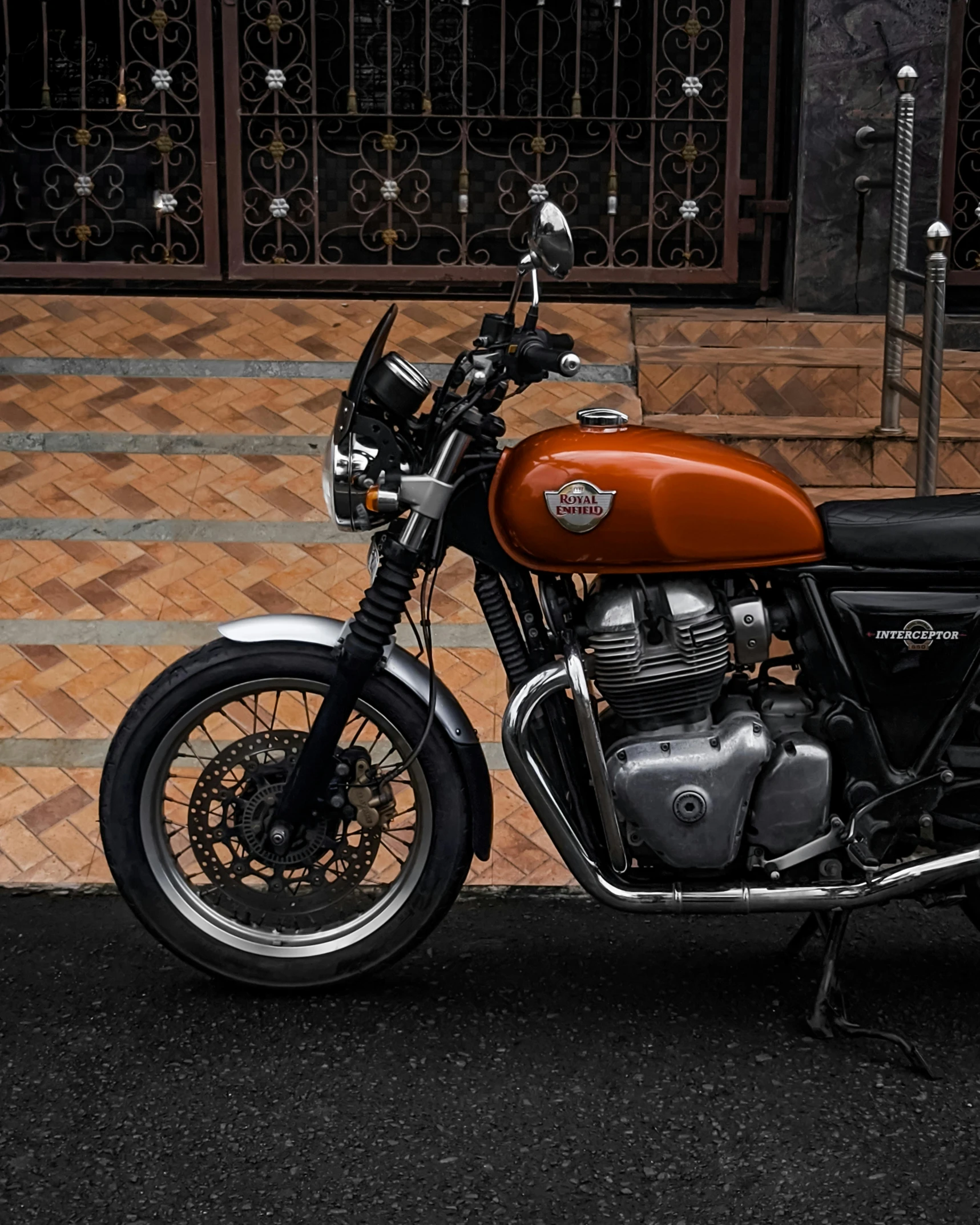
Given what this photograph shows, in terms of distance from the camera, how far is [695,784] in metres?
3.24

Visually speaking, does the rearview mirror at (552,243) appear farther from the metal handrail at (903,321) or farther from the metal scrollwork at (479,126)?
the metal scrollwork at (479,126)

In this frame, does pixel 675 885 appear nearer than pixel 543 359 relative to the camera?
No

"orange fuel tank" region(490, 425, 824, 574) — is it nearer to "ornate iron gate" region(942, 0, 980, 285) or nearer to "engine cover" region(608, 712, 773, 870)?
"engine cover" region(608, 712, 773, 870)

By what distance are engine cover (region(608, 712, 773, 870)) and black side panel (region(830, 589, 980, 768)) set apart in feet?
0.82

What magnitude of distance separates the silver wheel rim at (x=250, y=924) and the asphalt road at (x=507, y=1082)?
Answer: 0.14 m

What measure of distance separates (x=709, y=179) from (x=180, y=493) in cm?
496

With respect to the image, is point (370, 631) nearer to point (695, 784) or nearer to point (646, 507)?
point (646, 507)

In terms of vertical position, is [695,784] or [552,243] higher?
[552,243]

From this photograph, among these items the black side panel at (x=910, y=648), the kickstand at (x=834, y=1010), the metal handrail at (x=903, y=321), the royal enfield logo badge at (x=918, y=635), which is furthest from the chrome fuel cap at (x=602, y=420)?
the metal handrail at (x=903, y=321)

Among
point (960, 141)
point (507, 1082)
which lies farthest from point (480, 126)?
point (507, 1082)

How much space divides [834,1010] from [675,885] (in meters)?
0.42

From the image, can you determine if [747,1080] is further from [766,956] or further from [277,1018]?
[277,1018]

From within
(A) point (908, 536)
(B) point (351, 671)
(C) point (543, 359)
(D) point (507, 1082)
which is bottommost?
(D) point (507, 1082)

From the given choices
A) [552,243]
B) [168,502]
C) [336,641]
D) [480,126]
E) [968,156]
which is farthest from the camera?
[480,126]
